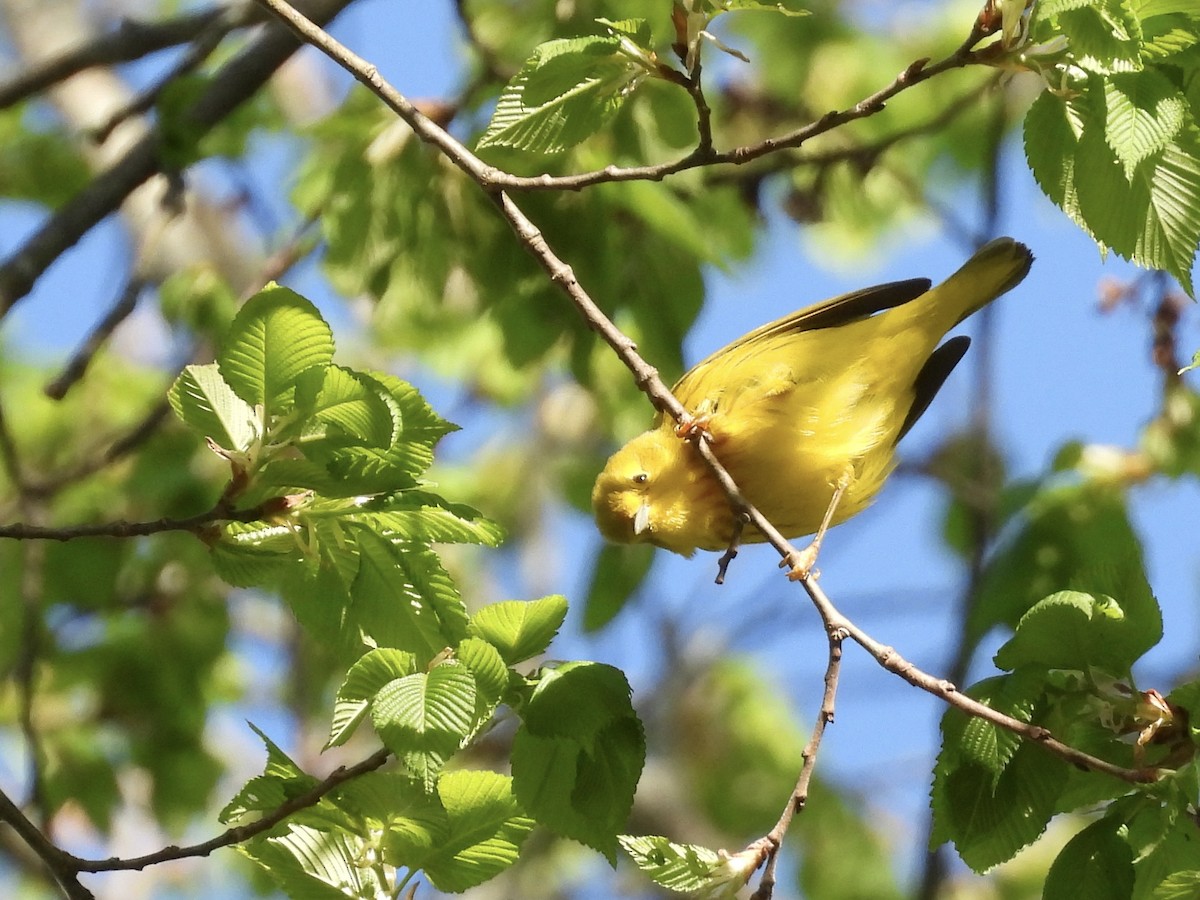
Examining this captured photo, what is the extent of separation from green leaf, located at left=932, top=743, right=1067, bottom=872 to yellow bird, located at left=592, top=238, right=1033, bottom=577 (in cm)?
172

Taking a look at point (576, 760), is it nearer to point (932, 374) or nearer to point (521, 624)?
point (521, 624)

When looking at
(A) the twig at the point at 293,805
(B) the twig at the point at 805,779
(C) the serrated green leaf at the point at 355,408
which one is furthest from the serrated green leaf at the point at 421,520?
(B) the twig at the point at 805,779

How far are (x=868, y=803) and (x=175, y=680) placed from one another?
21.4 feet

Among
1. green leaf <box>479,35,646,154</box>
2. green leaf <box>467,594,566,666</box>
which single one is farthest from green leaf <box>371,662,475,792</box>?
green leaf <box>479,35,646,154</box>

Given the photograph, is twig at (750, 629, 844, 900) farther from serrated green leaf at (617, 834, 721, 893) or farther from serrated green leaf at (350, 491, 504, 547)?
serrated green leaf at (350, 491, 504, 547)

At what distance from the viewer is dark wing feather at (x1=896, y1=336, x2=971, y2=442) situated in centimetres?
476

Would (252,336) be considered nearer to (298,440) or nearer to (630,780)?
(298,440)

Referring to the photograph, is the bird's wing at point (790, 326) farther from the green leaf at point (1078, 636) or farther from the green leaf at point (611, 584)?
the green leaf at point (1078, 636)

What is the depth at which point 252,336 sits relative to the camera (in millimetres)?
2344

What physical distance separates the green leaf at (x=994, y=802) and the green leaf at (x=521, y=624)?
76cm

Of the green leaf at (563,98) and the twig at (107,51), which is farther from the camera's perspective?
the twig at (107,51)

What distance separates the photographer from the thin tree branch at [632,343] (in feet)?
7.70

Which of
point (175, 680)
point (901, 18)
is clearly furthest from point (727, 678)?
point (175, 680)

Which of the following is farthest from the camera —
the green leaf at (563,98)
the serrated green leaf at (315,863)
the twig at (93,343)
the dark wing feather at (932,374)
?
the dark wing feather at (932,374)
